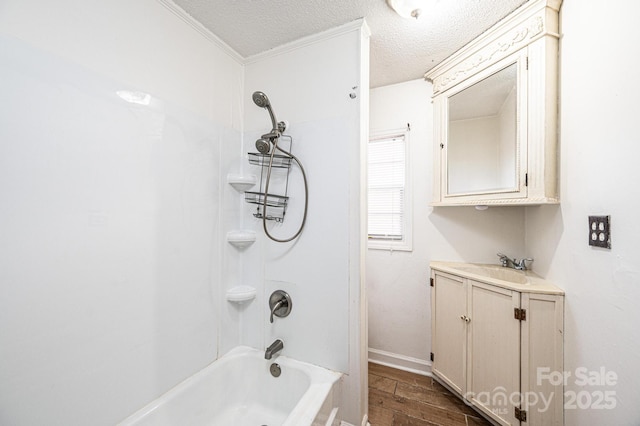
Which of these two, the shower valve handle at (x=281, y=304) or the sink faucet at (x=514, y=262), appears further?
the sink faucet at (x=514, y=262)

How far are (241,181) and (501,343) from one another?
1937 mm

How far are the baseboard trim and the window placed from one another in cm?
98

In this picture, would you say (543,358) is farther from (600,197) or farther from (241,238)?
(241,238)

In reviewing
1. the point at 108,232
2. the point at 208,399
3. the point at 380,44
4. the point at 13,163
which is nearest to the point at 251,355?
the point at 208,399

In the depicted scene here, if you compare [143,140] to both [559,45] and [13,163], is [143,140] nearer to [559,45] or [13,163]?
[13,163]

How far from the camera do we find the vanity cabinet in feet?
3.98

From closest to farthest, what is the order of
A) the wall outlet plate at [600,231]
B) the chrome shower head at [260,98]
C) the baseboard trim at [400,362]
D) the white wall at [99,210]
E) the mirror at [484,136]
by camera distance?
the white wall at [99,210], the wall outlet plate at [600,231], the chrome shower head at [260,98], the mirror at [484,136], the baseboard trim at [400,362]

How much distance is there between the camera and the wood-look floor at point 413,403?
149cm

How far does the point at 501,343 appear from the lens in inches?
54.0

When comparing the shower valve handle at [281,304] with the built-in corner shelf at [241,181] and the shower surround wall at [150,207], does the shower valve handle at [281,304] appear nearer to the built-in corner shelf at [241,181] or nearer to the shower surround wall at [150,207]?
the shower surround wall at [150,207]

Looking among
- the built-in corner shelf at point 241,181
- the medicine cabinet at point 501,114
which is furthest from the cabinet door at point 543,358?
the built-in corner shelf at point 241,181

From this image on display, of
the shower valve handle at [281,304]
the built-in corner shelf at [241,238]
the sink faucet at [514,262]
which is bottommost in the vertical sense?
the shower valve handle at [281,304]

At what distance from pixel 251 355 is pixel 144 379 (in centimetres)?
60

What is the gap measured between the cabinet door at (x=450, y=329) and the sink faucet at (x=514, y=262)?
416 millimetres
